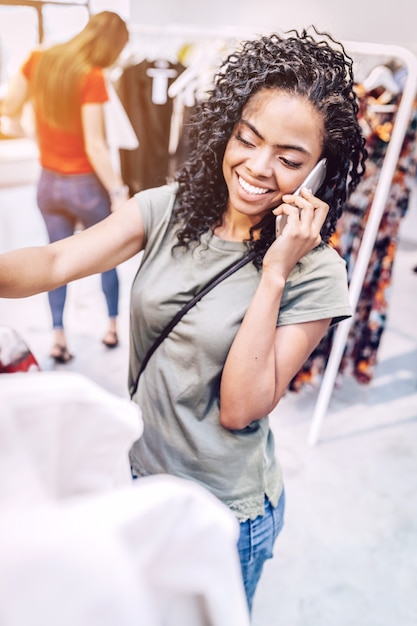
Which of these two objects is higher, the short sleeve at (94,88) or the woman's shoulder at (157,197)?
the short sleeve at (94,88)

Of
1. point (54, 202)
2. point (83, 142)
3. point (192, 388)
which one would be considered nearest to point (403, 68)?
point (83, 142)

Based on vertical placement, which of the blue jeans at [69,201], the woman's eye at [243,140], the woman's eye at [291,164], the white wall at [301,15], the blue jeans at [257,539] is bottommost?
the blue jeans at [257,539]

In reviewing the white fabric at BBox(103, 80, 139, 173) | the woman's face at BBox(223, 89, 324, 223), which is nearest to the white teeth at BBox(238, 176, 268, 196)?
the woman's face at BBox(223, 89, 324, 223)

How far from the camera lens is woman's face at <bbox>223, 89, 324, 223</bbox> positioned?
0.65m

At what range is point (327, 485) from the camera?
→ 184 cm

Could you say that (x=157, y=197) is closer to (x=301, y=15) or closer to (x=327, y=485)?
(x=301, y=15)

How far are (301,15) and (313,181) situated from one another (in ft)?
1.11

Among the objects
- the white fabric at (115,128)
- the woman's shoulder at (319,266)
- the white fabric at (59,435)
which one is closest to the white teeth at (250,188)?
the woman's shoulder at (319,266)

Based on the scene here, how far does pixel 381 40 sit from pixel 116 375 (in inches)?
42.1

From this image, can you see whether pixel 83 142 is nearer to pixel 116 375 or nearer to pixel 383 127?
pixel 116 375

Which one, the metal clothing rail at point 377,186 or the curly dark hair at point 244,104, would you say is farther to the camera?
the metal clothing rail at point 377,186

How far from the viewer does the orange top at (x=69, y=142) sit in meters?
1.11

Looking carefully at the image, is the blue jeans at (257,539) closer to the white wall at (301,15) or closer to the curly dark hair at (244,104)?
the curly dark hair at (244,104)

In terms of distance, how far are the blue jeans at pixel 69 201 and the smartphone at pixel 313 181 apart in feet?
2.02
